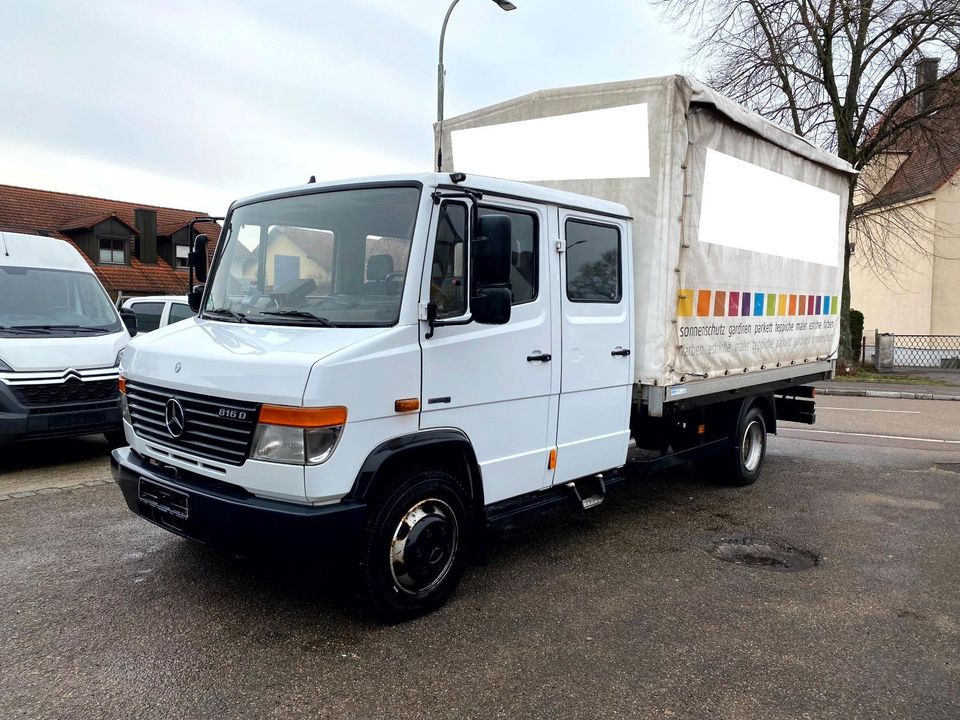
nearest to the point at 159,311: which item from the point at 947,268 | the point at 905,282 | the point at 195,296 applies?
the point at 195,296

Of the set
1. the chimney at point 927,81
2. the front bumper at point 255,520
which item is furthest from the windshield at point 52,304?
the chimney at point 927,81

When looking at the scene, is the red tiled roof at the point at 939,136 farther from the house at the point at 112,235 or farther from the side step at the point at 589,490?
the house at the point at 112,235

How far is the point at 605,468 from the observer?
5344 mm

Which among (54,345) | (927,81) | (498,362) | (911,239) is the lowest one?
(54,345)

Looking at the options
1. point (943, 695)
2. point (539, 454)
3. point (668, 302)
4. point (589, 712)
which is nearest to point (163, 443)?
point (539, 454)

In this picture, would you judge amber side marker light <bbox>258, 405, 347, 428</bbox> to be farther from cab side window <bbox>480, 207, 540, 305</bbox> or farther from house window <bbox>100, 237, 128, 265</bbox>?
house window <bbox>100, 237, 128, 265</bbox>

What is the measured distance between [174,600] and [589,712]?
7.97ft

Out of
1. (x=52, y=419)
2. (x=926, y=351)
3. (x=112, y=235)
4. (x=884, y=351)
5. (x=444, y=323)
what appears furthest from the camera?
(x=112, y=235)

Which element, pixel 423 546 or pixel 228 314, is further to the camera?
pixel 228 314

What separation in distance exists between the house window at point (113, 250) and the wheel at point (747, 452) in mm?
30987

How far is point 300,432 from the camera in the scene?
11.5ft

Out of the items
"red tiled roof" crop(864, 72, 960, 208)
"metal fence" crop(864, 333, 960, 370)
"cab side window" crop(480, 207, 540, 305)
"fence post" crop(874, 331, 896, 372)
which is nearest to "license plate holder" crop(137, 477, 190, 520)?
"cab side window" crop(480, 207, 540, 305)

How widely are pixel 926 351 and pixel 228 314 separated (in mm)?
25633

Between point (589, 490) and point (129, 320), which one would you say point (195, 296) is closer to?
point (589, 490)
